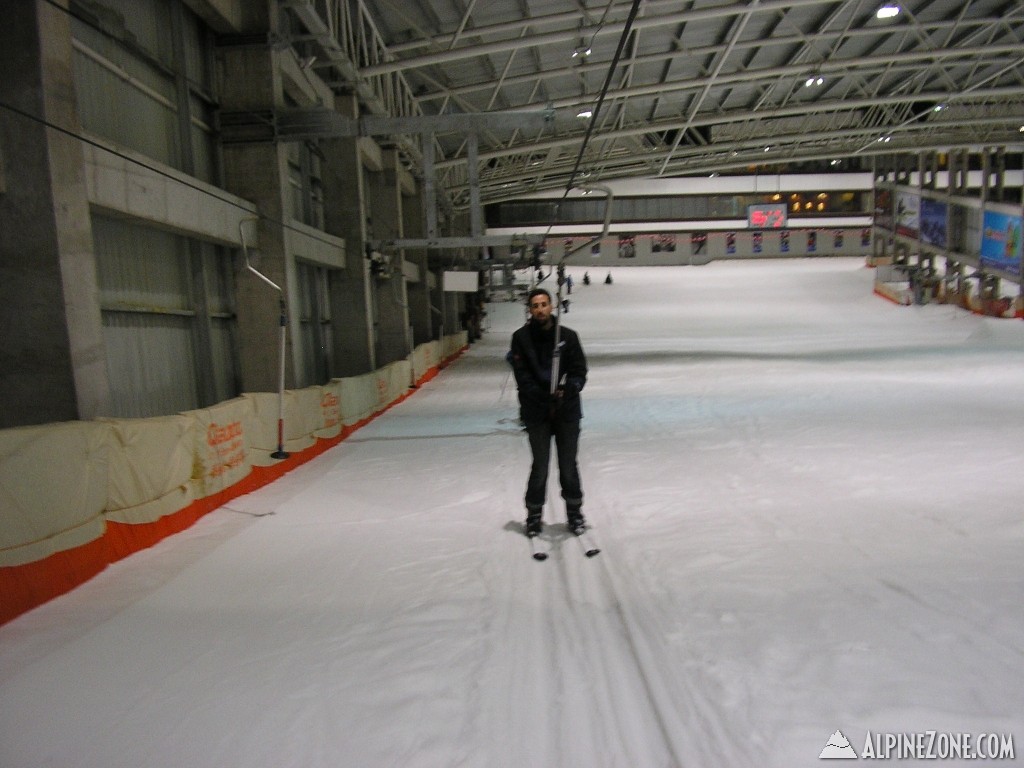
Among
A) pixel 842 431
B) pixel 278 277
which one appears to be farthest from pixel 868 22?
pixel 278 277

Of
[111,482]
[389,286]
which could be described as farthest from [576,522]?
[389,286]

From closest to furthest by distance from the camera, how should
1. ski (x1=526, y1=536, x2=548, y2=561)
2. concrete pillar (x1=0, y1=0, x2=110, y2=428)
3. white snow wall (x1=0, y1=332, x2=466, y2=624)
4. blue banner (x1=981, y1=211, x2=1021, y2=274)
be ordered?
white snow wall (x1=0, y1=332, x2=466, y2=624) → ski (x1=526, y1=536, x2=548, y2=561) → concrete pillar (x1=0, y1=0, x2=110, y2=428) → blue banner (x1=981, y1=211, x2=1021, y2=274)

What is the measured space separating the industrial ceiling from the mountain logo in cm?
817

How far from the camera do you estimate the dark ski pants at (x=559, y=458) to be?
17.0ft

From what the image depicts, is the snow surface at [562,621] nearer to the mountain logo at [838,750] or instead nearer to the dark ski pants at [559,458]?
the mountain logo at [838,750]

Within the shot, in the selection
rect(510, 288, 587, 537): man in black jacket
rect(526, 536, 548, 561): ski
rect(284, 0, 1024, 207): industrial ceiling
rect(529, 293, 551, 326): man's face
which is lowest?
rect(526, 536, 548, 561): ski

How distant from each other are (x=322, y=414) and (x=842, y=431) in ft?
25.1

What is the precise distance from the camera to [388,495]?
720 cm

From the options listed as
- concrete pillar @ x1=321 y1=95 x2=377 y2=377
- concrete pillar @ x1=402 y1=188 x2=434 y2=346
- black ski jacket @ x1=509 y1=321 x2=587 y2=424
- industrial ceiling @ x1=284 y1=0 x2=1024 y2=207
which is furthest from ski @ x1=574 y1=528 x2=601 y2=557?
concrete pillar @ x1=402 y1=188 x2=434 y2=346

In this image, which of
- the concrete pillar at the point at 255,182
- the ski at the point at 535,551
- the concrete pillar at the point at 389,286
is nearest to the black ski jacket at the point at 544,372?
the ski at the point at 535,551

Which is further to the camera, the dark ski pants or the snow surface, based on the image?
the dark ski pants

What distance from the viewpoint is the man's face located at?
16.7 feet

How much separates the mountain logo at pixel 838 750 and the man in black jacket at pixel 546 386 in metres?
2.73

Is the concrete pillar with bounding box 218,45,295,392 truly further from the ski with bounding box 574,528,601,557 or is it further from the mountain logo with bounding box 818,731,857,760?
the mountain logo with bounding box 818,731,857,760
